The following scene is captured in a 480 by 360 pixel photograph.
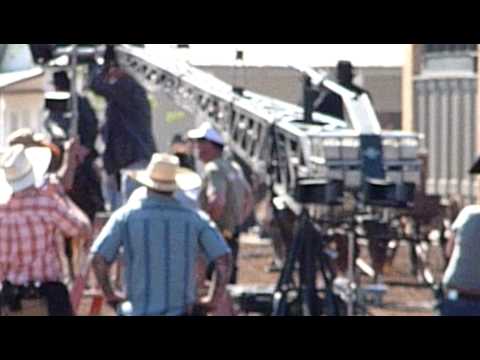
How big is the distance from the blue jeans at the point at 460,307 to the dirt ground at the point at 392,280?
9.86 ft

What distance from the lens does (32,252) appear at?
923cm

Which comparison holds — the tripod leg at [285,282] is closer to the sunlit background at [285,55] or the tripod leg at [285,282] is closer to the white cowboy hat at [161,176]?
the sunlit background at [285,55]

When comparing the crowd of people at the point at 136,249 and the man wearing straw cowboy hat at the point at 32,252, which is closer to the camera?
the crowd of people at the point at 136,249

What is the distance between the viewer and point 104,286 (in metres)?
9.20

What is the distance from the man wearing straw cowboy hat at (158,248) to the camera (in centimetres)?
896

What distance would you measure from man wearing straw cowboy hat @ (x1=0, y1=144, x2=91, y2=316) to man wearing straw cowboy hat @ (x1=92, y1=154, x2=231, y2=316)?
0.86ft

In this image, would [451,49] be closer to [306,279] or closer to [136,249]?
[306,279]

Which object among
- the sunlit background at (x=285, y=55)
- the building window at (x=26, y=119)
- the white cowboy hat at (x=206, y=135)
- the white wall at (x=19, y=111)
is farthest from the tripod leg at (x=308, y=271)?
the building window at (x=26, y=119)

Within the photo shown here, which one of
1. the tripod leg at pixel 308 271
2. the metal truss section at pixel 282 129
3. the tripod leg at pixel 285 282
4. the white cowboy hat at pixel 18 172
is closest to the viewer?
the white cowboy hat at pixel 18 172

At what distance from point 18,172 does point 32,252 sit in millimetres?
472
